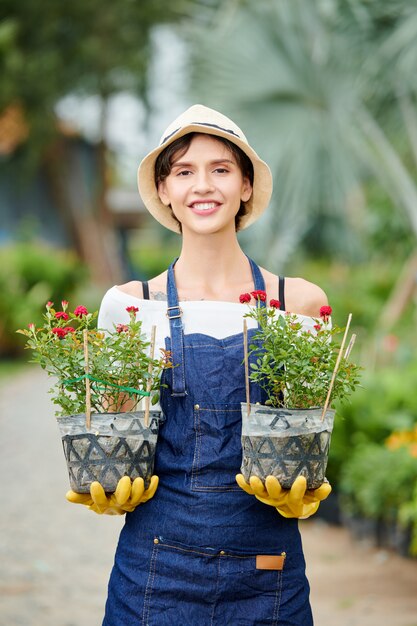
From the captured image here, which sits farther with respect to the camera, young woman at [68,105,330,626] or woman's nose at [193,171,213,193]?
woman's nose at [193,171,213,193]

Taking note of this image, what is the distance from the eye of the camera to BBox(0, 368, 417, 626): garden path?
13.5 ft

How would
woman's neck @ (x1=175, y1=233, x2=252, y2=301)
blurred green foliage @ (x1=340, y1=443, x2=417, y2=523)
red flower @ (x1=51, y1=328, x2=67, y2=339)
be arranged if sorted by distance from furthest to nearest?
blurred green foliage @ (x1=340, y1=443, x2=417, y2=523)
woman's neck @ (x1=175, y1=233, x2=252, y2=301)
red flower @ (x1=51, y1=328, x2=67, y2=339)

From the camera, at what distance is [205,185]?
7.02ft

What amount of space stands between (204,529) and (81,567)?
3104 mm

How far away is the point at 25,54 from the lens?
15164mm

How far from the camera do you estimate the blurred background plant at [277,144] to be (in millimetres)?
6681

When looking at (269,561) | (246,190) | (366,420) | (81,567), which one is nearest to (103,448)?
(269,561)

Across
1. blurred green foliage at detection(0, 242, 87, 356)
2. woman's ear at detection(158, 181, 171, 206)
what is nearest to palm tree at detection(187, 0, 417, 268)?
blurred green foliage at detection(0, 242, 87, 356)

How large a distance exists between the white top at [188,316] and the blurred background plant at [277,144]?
2267mm

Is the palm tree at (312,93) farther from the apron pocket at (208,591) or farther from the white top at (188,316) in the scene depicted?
the apron pocket at (208,591)

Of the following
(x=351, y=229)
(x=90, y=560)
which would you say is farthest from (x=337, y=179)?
(x=351, y=229)

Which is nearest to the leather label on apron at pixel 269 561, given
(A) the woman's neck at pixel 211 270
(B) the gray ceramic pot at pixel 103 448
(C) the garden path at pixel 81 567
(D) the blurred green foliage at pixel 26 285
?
(B) the gray ceramic pot at pixel 103 448

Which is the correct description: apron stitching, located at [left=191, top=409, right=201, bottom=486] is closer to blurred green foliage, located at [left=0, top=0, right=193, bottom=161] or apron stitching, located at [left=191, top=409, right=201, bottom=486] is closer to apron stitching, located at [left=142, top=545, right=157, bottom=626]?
apron stitching, located at [left=142, top=545, right=157, bottom=626]

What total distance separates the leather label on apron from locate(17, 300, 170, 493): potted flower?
30cm
